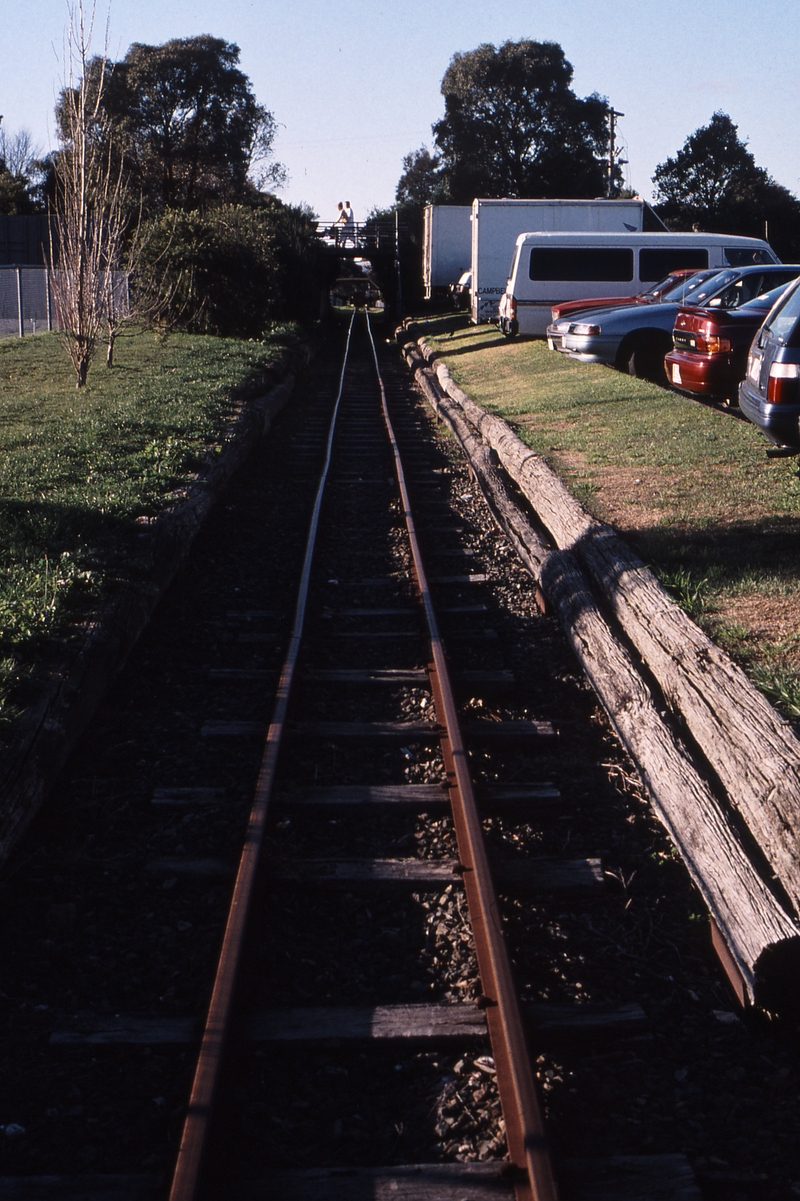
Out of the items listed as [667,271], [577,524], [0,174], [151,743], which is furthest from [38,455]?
[0,174]

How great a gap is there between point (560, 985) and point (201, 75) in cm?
5380

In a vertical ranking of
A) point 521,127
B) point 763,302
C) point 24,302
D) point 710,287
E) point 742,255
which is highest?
point 521,127

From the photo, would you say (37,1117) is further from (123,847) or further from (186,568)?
(186,568)

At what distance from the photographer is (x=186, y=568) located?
8078 mm

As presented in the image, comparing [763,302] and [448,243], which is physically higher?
[448,243]

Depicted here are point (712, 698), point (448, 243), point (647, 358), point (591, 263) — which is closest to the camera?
point (712, 698)

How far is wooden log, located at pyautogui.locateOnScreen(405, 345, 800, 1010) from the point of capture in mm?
Result: 3246

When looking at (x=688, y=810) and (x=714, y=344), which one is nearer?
(x=688, y=810)

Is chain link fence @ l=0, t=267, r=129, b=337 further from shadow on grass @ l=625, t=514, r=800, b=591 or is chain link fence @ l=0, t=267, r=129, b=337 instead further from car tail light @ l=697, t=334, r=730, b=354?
shadow on grass @ l=625, t=514, r=800, b=591

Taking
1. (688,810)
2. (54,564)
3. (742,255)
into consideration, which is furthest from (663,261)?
(688,810)

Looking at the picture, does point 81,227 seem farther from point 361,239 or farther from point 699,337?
point 361,239

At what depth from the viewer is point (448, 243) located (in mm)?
38250

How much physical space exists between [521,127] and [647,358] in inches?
1889

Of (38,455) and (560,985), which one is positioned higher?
(38,455)
